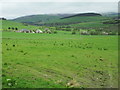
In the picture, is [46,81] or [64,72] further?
[64,72]

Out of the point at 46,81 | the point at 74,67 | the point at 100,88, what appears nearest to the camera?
the point at 46,81

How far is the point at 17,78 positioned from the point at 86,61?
10.4 meters

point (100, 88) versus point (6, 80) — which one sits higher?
point (6, 80)

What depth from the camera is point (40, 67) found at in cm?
1691

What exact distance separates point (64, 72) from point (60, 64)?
92.6 inches

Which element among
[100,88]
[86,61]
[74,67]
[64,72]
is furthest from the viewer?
[86,61]

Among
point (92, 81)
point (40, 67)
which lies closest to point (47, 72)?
point (40, 67)

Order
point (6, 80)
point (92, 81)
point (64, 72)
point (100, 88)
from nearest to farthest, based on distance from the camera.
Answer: point (6, 80) < point (100, 88) < point (92, 81) < point (64, 72)

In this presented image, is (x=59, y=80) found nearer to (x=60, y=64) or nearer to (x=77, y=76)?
(x=77, y=76)

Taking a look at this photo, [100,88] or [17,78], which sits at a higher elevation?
[17,78]

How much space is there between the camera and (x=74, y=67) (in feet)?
60.7

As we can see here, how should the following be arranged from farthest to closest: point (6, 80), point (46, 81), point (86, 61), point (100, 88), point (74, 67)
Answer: point (86, 61), point (74, 67), point (100, 88), point (46, 81), point (6, 80)

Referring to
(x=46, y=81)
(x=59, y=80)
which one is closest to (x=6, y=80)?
(x=46, y=81)

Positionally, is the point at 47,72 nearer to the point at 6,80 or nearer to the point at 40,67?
the point at 40,67
